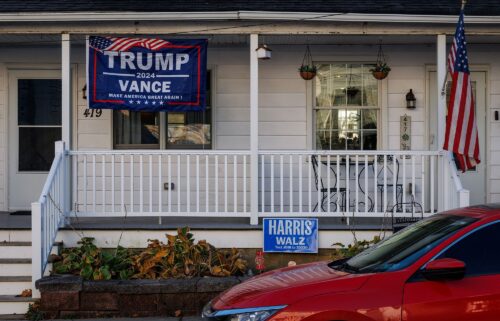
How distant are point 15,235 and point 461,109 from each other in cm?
606

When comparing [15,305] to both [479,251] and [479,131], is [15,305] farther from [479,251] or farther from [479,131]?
[479,131]

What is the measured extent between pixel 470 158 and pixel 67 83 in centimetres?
554

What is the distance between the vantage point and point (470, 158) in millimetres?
9297

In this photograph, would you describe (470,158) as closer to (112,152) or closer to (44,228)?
(112,152)

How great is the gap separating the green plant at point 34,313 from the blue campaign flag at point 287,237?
2925mm

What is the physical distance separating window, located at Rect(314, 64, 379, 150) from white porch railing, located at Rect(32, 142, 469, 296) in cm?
44

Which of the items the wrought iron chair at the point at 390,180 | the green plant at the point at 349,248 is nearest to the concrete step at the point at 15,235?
the green plant at the point at 349,248

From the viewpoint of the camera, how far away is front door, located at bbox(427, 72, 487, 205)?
11.4 metres

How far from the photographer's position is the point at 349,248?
30.0ft

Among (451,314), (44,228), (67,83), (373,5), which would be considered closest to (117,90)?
(67,83)

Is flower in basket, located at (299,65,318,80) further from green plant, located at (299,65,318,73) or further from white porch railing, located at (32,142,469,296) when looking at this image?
white porch railing, located at (32,142,469,296)

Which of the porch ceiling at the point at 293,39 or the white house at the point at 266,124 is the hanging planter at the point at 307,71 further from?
the porch ceiling at the point at 293,39

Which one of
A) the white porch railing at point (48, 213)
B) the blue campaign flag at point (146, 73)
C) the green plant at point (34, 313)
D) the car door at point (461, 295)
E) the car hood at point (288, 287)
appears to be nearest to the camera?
the car door at point (461, 295)

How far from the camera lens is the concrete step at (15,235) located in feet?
30.1
